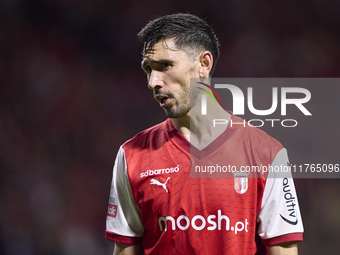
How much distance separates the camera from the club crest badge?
70.4 inches

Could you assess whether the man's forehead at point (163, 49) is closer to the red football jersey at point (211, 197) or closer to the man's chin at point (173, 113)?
the man's chin at point (173, 113)

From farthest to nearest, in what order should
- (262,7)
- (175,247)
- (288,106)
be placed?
(262,7) → (288,106) → (175,247)

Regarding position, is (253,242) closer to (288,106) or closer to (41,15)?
(288,106)

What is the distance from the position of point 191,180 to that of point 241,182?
0.20 meters

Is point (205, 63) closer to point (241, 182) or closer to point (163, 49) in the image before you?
point (163, 49)

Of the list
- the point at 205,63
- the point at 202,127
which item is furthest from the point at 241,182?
the point at 205,63

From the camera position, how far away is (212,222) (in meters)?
1.78

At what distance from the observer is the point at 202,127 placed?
1.93 m

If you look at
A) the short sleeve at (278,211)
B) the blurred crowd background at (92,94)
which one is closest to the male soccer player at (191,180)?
the short sleeve at (278,211)

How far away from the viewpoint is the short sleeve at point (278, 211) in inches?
69.0

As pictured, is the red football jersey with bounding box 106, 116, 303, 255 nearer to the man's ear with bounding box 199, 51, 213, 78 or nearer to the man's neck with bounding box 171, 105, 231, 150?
→ the man's neck with bounding box 171, 105, 231, 150

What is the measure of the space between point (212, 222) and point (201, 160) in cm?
25

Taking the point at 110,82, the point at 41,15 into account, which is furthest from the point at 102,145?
the point at 41,15

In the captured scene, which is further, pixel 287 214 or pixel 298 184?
pixel 298 184
